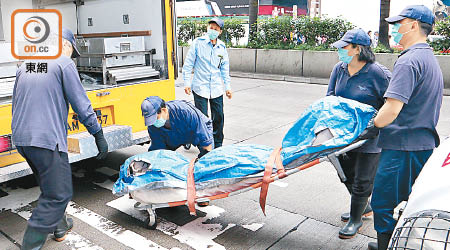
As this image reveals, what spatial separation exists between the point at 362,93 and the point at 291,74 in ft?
31.0

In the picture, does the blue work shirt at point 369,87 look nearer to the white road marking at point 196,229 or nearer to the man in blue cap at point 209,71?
the white road marking at point 196,229

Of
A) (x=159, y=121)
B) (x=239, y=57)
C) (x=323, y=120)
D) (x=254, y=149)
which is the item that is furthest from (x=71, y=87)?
(x=239, y=57)

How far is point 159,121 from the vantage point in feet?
12.1

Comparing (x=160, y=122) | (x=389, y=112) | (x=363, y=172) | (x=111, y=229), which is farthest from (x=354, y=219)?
(x=111, y=229)

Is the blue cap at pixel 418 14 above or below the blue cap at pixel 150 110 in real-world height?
above

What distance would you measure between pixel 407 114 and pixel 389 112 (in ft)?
0.57

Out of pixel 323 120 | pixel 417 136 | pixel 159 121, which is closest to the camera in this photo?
pixel 417 136

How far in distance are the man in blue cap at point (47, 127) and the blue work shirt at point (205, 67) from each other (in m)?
2.54

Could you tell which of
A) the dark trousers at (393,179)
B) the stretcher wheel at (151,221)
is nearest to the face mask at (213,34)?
the stretcher wheel at (151,221)

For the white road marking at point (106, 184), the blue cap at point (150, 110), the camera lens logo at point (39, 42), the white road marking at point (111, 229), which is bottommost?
the white road marking at point (111, 229)

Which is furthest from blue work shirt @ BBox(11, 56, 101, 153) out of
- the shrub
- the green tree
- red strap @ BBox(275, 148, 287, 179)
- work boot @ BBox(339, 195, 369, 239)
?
the green tree

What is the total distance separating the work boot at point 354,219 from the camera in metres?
3.42

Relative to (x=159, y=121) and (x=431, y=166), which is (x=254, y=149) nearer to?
(x=159, y=121)

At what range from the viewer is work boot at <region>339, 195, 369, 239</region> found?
3.42 m
